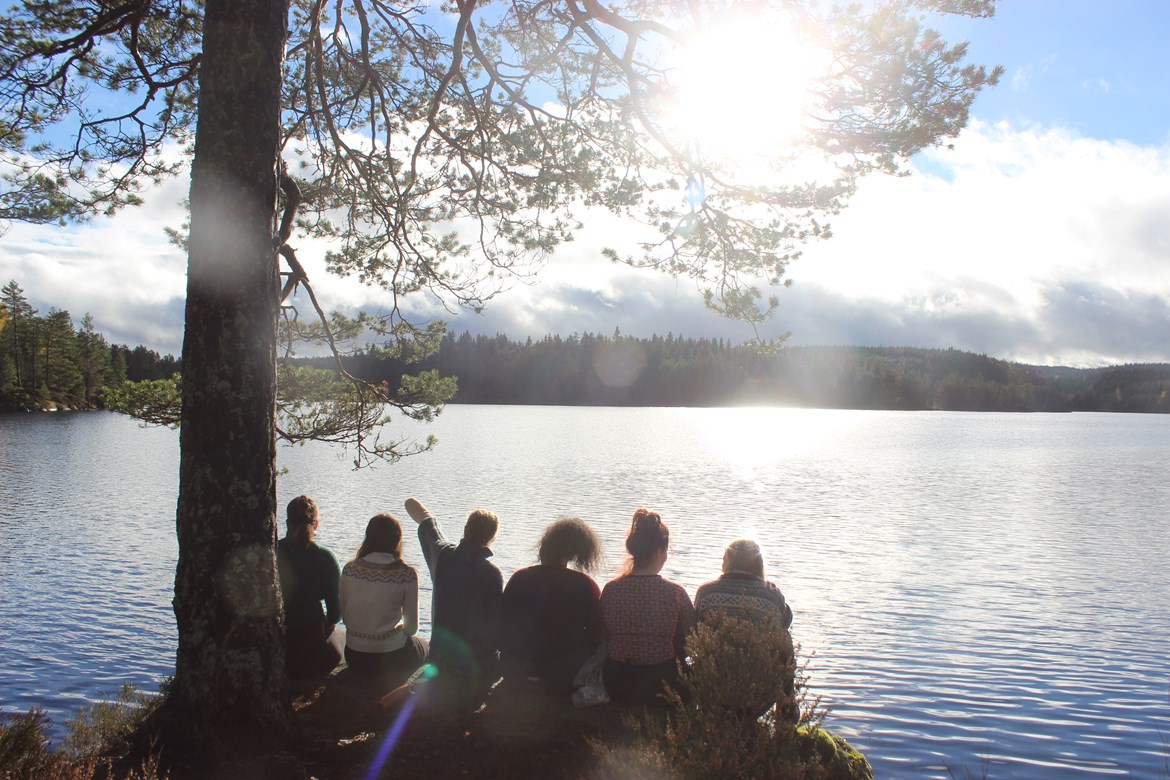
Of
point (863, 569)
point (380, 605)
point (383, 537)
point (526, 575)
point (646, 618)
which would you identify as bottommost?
point (863, 569)

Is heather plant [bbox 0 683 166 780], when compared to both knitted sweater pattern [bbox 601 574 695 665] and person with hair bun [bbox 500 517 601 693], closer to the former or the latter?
person with hair bun [bbox 500 517 601 693]

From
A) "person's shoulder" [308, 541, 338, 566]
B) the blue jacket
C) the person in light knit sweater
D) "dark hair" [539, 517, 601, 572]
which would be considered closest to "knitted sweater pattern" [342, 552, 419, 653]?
the person in light knit sweater

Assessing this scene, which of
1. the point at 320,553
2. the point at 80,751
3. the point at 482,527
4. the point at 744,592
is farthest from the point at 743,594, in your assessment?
the point at 80,751

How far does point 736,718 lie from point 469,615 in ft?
7.22

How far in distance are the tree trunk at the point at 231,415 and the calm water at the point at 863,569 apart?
4018 millimetres

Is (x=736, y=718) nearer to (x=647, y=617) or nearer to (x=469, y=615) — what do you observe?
(x=647, y=617)

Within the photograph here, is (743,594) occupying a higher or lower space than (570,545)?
lower

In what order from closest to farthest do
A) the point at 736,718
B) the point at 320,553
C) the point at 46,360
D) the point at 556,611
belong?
the point at 736,718 < the point at 556,611 < the point at 320,553 < the point at 46,360

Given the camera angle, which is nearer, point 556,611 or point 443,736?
point 443,736

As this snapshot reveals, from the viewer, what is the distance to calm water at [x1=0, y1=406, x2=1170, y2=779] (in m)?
7.29

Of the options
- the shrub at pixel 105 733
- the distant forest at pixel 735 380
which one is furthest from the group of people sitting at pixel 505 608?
the distant forest at pixel 735 380

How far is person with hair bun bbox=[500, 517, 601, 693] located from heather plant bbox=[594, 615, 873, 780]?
1312mm

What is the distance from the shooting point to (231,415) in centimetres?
430

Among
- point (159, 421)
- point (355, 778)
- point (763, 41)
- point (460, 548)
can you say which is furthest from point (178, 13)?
point (355, 778)
